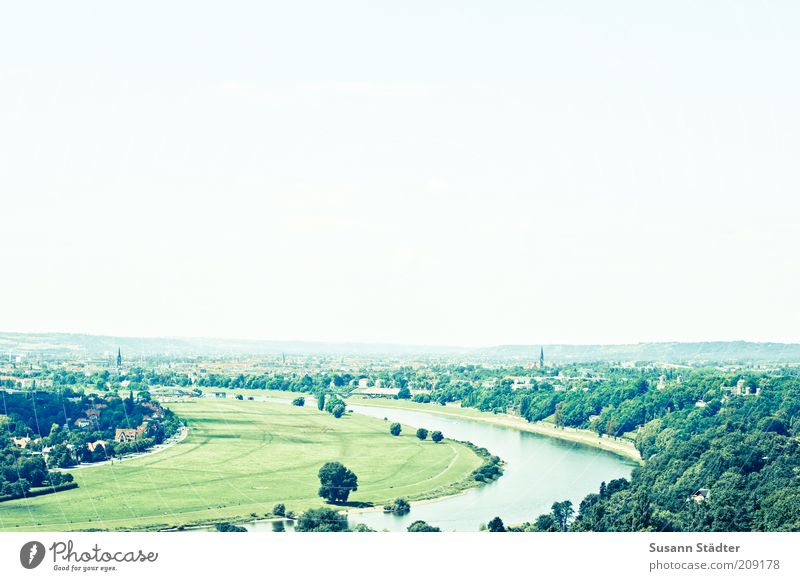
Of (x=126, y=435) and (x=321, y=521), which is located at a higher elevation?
(x=126, y=435)

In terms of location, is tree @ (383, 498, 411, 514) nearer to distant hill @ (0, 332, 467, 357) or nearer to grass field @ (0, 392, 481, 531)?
grass field @ (0, 392, 481, 531)

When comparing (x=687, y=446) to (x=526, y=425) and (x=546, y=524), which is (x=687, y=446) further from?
(x=526, y=425)

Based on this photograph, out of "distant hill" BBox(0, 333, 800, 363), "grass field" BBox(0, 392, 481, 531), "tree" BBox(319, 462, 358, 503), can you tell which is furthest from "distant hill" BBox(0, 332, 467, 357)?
"tree" BBox(319, 462, 358, 503)

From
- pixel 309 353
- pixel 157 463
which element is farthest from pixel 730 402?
pixel 309 353

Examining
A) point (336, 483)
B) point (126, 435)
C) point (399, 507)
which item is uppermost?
point (126, 435)

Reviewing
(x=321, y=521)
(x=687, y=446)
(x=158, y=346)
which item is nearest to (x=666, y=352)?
(x=158, y=346)

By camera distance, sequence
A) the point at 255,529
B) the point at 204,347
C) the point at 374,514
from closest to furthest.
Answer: the point at 255,529 → the point at 374,514 → the point at 204,347
